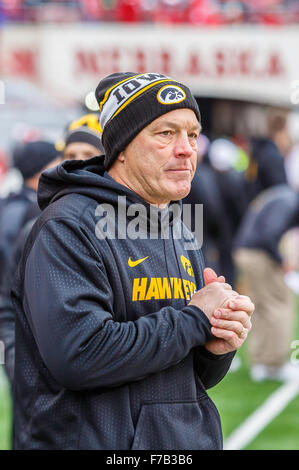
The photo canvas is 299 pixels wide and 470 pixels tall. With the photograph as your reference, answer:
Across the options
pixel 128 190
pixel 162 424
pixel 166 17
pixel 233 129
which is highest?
pixel 128 190

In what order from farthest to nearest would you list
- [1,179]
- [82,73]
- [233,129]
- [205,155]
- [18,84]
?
[233,129] < [82,73] < [18,84] < [1,179] < [205,155]

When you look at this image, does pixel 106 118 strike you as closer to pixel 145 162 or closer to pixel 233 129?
pixel 145 162

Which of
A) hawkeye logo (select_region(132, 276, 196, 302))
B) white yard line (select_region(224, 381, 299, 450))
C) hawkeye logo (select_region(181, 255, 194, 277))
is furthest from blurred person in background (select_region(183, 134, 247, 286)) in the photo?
hawkeye logo (select_region(132, 276, 196, 302))

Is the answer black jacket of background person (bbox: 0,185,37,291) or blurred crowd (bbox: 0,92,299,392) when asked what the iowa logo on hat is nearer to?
blurred crowd (bbox: 0,92,299,392)

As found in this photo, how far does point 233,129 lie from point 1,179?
837 centimetres

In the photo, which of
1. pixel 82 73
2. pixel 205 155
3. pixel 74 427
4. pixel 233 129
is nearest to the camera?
pixel 74 427

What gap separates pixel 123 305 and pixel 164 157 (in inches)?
15.4

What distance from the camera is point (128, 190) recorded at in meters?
2.19

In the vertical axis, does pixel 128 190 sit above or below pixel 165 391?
above

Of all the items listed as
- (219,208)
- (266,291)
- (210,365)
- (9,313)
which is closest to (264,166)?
(219,208)

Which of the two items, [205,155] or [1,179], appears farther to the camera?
[1,179]

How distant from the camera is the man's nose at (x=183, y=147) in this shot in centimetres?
217

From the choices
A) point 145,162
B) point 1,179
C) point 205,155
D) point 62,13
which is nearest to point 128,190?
point 145,162

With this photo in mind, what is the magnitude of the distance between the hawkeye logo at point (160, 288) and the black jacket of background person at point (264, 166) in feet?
23.5
